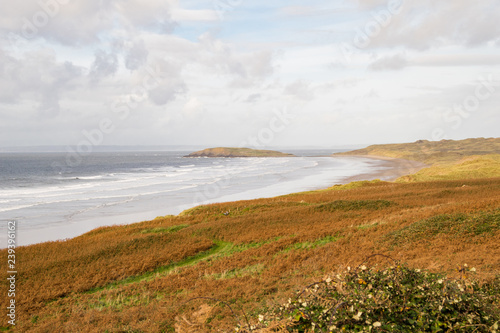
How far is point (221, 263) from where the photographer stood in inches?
642

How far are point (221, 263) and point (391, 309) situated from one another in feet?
39.3

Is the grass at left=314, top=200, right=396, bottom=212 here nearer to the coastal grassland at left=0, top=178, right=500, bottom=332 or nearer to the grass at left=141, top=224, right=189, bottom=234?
the coastal grassland at left=0, top=178, right=500, bottom=332

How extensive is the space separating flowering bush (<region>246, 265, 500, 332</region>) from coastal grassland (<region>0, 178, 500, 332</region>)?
0.76 m

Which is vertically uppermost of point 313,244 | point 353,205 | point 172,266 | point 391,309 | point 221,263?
point 391,309

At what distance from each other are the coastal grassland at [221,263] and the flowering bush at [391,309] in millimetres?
764

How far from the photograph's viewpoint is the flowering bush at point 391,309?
16.0 feet

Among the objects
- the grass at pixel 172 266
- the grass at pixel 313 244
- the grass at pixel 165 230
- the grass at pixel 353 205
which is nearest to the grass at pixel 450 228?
the grass at pixel 313 244

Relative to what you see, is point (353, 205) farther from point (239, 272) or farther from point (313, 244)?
point (239, 272)

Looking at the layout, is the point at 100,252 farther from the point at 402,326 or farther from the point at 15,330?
the point at 402,326

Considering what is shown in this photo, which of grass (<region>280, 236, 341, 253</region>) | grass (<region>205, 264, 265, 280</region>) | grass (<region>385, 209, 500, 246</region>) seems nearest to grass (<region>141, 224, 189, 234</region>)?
grass (<region>280, 236, 341, 253</region>)

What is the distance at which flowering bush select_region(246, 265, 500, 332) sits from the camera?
192 inches

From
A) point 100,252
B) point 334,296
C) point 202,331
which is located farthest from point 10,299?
point 334,296

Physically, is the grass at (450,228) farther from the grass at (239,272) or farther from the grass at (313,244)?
the grass at (239,272)

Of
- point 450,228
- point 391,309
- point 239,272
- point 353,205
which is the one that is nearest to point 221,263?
point 239,272
